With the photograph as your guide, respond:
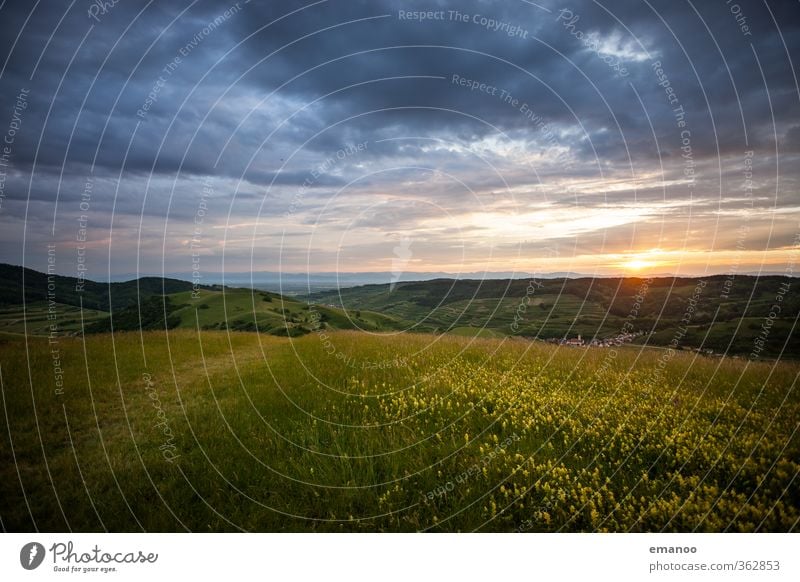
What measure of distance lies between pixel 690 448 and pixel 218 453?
697 cm

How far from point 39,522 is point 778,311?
11.2 m

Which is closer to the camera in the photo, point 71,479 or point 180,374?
point 71,479

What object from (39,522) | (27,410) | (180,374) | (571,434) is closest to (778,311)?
(571,434)

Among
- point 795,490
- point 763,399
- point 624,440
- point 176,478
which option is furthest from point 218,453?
point 763,399

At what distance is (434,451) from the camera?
552 cm

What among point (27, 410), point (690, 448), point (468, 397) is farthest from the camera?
point (27, 410)

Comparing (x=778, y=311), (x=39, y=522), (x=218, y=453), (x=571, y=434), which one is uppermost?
(x=778, y=311)

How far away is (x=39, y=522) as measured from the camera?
5.23 meters

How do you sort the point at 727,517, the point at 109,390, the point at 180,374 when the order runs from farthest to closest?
the point at 180,374, the point at 109,390, the point at 727,517

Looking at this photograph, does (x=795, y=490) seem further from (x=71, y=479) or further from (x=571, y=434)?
(x=71, y=479)

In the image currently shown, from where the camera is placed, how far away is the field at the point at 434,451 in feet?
14.4

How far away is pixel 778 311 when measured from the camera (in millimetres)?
5875

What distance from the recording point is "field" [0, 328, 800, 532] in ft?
14.4

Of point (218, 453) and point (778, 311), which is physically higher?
point (778, 311)
